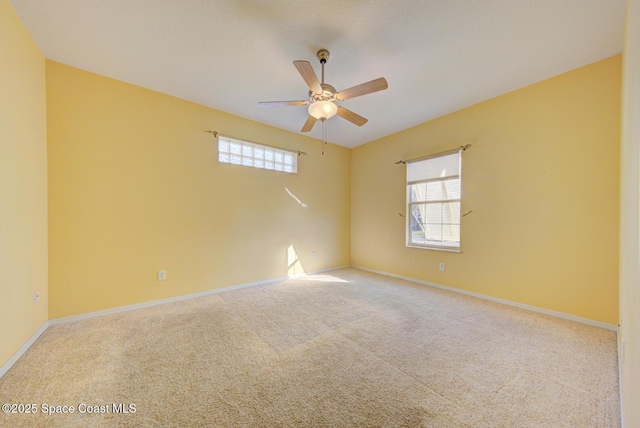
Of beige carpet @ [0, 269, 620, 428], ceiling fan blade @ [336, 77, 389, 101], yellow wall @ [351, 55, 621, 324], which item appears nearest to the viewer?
beige carpet @ [0, 269, 620, 428]

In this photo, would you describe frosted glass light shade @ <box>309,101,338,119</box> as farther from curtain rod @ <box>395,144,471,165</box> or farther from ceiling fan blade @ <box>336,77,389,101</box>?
curtain rod @ <box>395,144,471,165</box>

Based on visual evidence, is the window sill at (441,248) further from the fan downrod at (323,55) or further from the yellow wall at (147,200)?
the fan downrod at (323,55)

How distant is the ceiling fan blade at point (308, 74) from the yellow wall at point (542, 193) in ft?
8.32

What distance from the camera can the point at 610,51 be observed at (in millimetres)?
2236

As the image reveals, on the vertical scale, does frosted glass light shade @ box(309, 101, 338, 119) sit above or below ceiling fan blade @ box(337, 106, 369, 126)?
below

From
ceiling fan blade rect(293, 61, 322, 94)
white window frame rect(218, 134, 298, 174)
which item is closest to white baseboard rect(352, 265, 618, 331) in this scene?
white window frame rect(218, 134, 298, 174)

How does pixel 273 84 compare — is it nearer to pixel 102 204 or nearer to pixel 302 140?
pixel 302 140

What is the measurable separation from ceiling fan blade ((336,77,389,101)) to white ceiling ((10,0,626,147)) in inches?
17.9

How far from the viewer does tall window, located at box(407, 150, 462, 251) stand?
3.56m

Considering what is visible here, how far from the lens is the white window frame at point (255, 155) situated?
Answer: 3.59 metres

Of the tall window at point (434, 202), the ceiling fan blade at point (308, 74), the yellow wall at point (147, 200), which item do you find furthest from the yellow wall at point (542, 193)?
the yellow wall at point (147, 200)

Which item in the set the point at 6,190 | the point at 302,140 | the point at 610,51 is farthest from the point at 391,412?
the point at 302,140

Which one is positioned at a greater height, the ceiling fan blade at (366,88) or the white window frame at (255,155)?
the ceiling fan blade at (366,88)

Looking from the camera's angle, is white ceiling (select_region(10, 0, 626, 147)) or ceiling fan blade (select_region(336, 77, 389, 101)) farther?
ceiling fan blade (select_region(336, 77, 389, 101))
